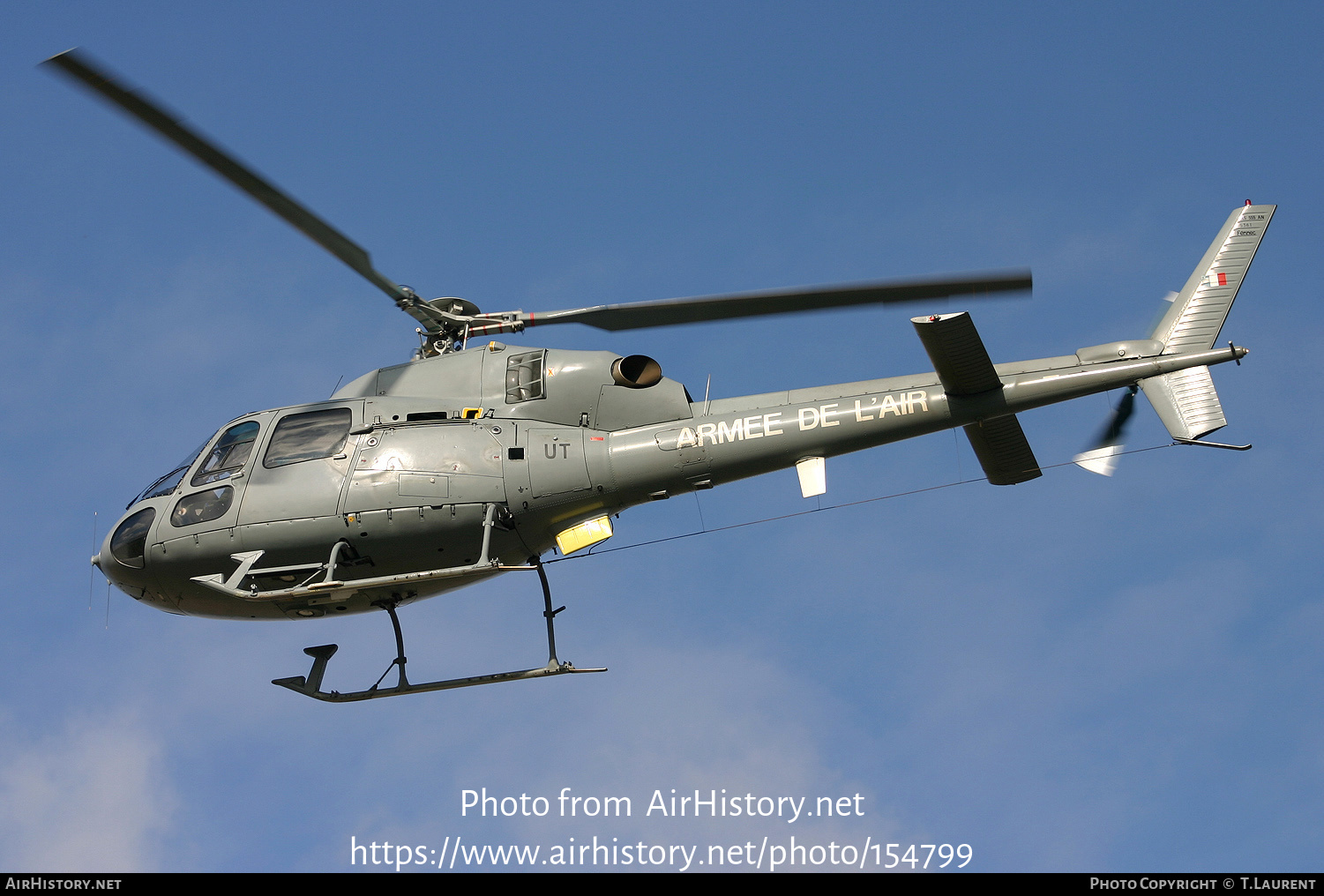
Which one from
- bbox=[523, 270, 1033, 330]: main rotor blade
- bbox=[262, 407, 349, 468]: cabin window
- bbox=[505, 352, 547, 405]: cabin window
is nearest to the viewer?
bbox=[523, 270, 1033, 330]: main rotor blade

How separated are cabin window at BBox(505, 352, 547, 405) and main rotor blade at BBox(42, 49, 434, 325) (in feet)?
6.56

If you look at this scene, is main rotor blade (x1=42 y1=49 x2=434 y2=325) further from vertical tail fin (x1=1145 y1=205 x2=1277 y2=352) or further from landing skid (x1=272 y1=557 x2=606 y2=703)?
vertical tail fin (x1=1145 y1=205 x2=1277 y2=352)

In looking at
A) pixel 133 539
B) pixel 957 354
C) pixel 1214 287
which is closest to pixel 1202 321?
pixel 1214 287

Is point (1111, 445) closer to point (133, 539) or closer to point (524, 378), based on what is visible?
point (524, 378)

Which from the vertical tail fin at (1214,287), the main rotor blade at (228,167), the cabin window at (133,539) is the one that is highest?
the main rotor blade at (228,167)

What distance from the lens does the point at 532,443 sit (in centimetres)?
1862

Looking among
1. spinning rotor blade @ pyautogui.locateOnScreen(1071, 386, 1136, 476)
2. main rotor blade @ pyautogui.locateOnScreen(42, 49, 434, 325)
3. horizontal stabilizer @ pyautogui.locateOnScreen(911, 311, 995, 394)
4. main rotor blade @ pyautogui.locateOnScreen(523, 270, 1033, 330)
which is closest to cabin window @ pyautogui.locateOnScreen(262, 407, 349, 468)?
main rotor blade @ pyautogui.locateOnScreen(42, 49, 434, 325)

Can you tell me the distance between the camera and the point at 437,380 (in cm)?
1984

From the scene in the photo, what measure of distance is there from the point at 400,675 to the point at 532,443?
4292 millimetres

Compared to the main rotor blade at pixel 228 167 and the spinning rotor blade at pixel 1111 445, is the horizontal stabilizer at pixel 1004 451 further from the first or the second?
the main rotor blade at pixel 228 167

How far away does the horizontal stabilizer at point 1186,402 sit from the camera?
17.0 meters

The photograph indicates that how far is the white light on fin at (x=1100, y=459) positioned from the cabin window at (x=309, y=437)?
10.8 metres

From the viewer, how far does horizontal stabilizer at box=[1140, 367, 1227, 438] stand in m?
17.0

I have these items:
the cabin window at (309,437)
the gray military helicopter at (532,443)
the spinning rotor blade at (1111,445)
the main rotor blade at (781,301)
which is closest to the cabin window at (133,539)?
the gray military helicopter at (532,443)
